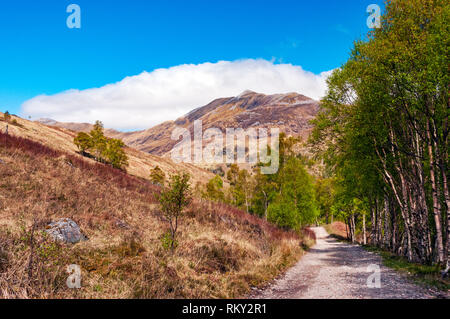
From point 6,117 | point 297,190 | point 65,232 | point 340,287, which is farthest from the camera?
point 6,117

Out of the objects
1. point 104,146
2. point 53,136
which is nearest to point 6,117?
point 53,136

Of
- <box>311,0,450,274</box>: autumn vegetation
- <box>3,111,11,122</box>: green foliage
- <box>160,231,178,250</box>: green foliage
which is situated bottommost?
<box>160,231,178,250</box>: green foliage

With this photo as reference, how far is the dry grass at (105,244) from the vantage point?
6.84 metres

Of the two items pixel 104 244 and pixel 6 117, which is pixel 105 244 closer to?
pixel 104 244

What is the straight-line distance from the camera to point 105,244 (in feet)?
32.7

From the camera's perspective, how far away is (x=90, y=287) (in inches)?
269

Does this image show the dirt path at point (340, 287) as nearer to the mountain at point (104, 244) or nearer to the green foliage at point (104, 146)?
the mountain at point (104, 244)

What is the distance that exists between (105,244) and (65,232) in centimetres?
154

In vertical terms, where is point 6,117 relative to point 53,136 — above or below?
above

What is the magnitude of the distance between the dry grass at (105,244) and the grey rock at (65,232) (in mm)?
403

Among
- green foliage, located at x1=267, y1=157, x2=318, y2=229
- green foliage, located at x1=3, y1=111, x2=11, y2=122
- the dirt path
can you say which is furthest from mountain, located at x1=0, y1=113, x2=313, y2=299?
green foliage, located at x1=3, y1=111, x2=11, y2=122

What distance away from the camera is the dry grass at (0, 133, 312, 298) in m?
6.84

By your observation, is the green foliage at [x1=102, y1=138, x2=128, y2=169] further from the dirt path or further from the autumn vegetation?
the dirt path

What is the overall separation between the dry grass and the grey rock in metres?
0.40
